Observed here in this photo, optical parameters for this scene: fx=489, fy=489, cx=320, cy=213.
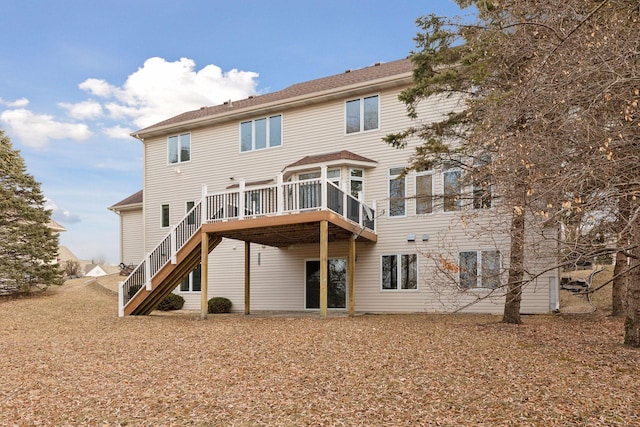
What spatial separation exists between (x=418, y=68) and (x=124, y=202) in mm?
17098

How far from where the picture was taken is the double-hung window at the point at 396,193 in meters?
15.8

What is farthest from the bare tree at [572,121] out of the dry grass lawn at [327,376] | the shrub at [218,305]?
the shrub at [218,305]

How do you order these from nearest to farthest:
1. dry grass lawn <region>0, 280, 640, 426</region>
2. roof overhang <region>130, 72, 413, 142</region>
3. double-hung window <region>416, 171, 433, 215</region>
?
dry grass lawn <region>0, 280, 640, 426</region>, double-hung window <region>416, 171, 433, 215</region>, roof overhang <region>130, 72, 413, 142</region>

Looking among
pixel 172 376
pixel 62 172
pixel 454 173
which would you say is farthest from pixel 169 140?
pixel 172 376

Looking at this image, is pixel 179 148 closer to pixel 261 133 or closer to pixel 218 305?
pixel 261 133

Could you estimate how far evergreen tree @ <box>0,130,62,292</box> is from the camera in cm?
1883

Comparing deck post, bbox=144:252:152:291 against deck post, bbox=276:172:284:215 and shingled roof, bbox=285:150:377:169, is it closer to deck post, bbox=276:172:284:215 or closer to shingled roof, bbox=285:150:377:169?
deck post, bbox=276:172:284:215

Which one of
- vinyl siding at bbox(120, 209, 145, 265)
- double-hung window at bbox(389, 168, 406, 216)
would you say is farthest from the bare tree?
vinyl siding at bbox(120, 209, 145, 265)

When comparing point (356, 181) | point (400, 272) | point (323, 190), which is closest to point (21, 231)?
point (356, 181)

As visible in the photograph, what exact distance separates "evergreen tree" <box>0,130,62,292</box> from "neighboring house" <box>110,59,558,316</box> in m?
3.87

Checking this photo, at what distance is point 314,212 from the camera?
475 inches

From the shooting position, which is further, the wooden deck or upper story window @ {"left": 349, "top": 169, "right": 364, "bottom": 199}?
upper story window @ {"left": 349, "top": 169, "right": 364, "bottom": 199}

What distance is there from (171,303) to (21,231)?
258 inches

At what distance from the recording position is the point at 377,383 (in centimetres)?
634
